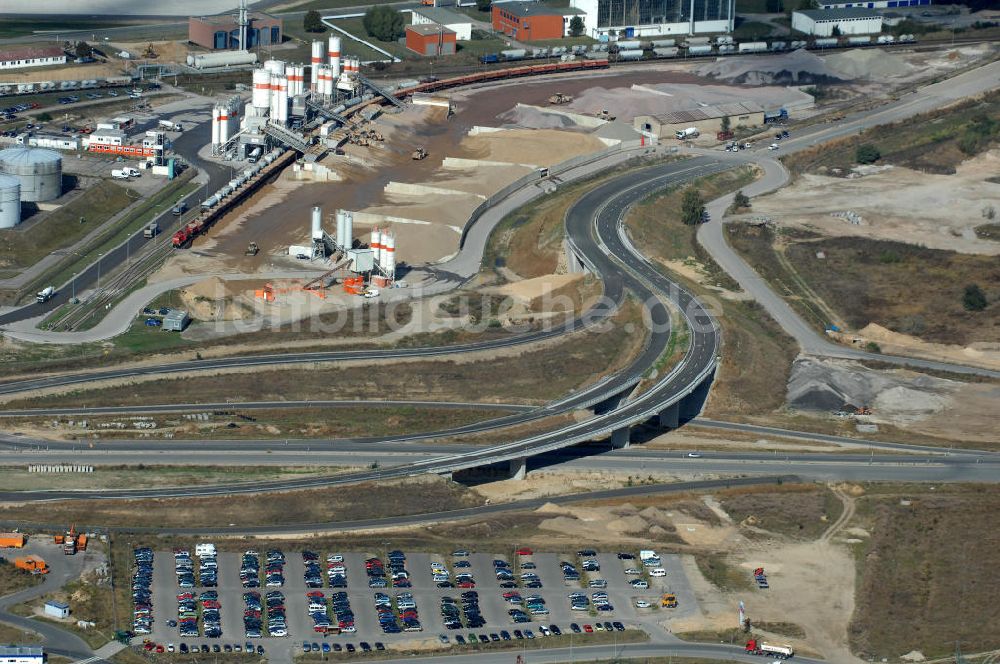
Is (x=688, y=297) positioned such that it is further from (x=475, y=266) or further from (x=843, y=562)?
(x=843, y=562)

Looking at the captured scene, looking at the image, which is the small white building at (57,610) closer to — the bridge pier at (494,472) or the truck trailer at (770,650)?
the bridge pier at (494,472)

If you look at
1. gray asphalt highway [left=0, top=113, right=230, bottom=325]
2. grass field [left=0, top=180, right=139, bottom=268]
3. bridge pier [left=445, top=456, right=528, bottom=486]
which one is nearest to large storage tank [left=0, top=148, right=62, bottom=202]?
grass field [left=0, top=180, right=139, bottom=268]

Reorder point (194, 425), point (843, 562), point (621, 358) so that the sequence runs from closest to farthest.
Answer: point (843, 562) → point (194, 425) → point (621, 358)

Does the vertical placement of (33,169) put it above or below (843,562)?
above

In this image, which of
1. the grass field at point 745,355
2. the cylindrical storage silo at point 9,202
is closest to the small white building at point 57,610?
the grass field at point 745,355

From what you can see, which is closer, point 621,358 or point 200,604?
point 200,604

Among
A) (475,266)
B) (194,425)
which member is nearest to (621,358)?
(475,266)

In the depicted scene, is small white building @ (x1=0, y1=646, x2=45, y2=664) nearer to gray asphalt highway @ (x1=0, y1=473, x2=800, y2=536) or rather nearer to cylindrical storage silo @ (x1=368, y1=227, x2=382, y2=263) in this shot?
gray asphalt highway @ (x1=0, y1=473, x2=800, y2=536)

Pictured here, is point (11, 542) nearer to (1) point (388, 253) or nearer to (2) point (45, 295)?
(2) point (45, 295)
